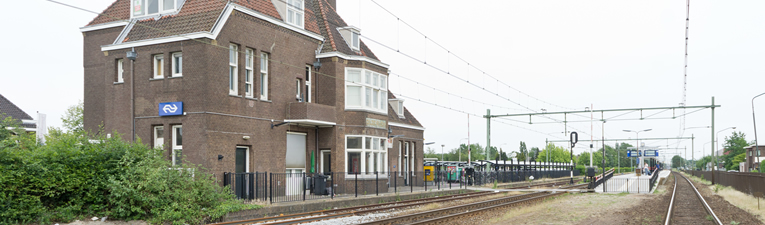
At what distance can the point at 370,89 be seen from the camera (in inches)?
1097

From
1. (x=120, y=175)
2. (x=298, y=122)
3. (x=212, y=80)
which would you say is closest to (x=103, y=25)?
(x=212, y=80)

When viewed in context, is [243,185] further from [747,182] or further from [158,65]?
[747,182]

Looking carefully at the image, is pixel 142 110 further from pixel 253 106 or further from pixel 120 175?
pixel 120 175

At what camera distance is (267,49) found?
2308 cm

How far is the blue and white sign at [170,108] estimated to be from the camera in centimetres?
2041

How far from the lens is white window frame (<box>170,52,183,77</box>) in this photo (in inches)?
827

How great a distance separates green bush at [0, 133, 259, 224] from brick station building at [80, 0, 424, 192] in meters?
1.73

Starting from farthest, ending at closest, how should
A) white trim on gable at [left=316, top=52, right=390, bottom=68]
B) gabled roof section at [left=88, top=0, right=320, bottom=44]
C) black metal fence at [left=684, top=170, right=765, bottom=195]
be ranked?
black metal fence at [left=684, top=170, right=765, bottom=195]
white trim on gable at [left=316, top=52, right=390, bottom=68]
gabled roof section at [left=88, top=0, right=320, bottom=44]

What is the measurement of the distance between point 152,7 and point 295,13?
5.61 meters

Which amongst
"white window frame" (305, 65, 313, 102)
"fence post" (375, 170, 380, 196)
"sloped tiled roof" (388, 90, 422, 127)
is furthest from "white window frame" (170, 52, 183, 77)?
"sloped tiled roof" (388, 90, 422, 127)

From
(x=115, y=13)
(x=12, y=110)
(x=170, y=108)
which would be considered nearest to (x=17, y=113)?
(x=12, y=110)

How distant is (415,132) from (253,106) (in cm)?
1835

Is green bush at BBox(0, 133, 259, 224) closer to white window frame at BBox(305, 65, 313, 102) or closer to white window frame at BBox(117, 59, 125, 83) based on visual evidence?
white window frame at BBox(117, 59, 125, 83)

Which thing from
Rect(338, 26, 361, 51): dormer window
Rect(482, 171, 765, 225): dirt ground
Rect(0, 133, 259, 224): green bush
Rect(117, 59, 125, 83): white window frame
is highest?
Rect(338, 26, 361, 51): dormer window
